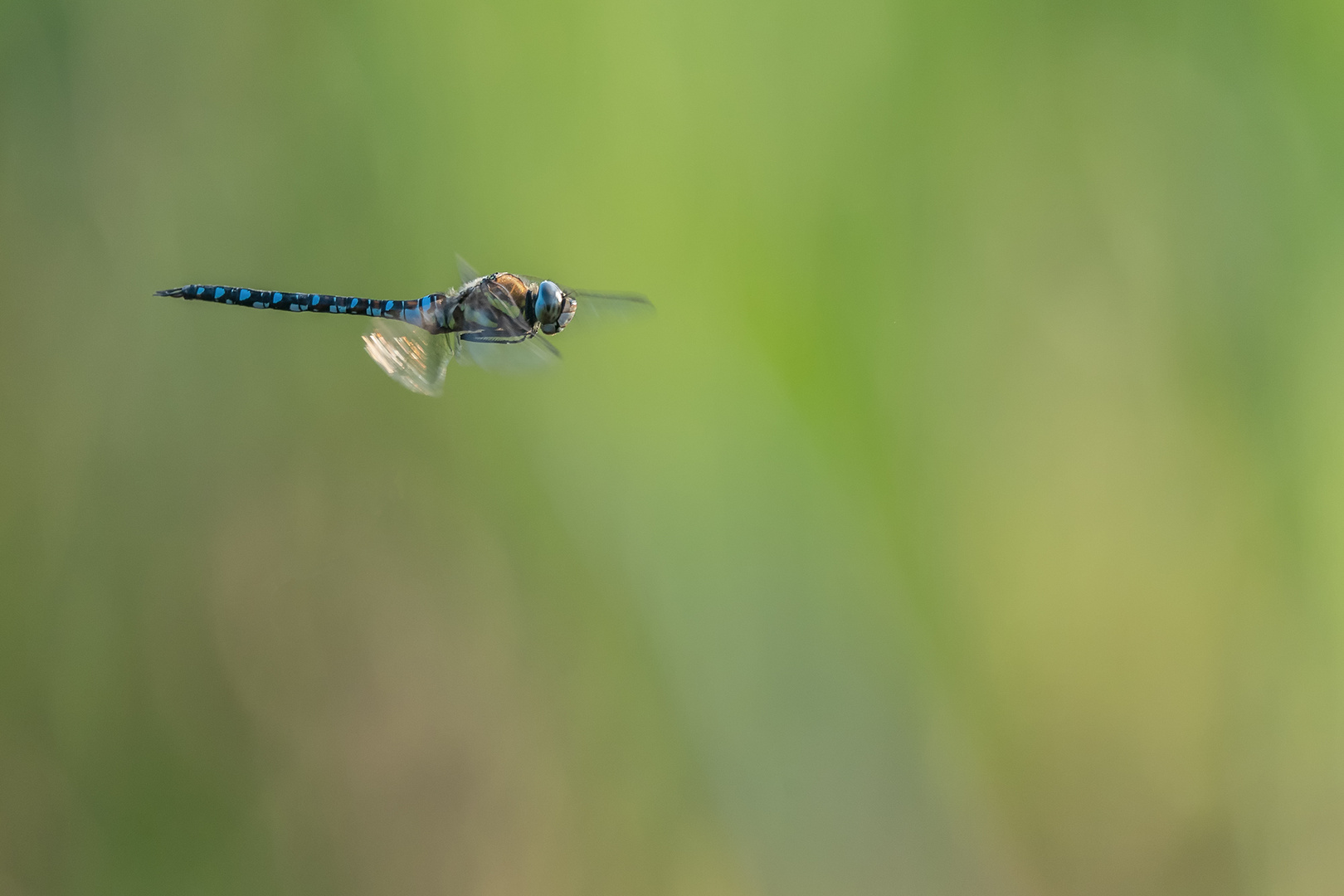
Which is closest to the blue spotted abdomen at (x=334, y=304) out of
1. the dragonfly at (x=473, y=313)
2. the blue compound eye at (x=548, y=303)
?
the dragonfly at (x=473, y=313)

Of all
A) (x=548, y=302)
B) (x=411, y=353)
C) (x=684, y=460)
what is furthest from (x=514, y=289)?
(x=684, y=460)

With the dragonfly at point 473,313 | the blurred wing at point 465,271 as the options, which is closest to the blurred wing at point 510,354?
the dragonfly at point 473,313

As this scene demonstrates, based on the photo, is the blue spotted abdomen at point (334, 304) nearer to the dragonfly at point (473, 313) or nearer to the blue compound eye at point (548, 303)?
the dragonfly at point (473, 313)

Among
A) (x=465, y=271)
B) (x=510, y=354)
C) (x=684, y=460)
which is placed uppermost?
(x=465, y=271)

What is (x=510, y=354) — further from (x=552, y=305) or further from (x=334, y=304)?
(x=334, y=304)

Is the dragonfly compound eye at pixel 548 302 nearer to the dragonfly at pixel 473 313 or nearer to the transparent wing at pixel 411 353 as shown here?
the dragonfly at pixel 473 313

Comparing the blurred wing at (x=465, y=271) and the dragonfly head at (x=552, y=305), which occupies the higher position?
the blurred wing at (x=465, y=271)

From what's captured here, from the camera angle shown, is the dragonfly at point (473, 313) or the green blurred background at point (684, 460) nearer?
the dragonfly at point (473, 313)
